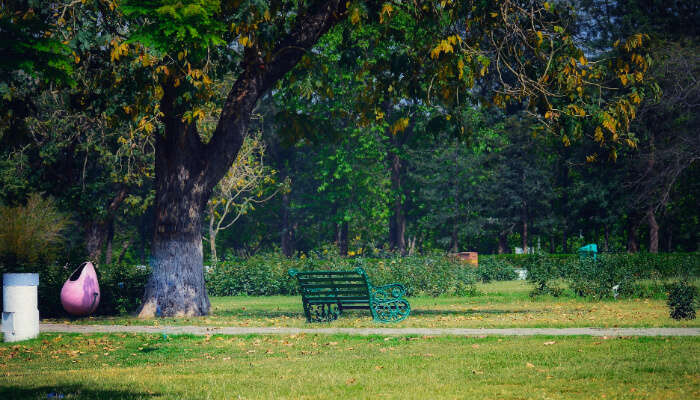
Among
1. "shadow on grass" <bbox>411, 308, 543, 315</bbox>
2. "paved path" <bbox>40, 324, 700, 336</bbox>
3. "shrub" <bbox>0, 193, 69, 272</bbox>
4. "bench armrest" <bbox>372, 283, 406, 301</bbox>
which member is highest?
"shrub" <bbox>0, 193, 69, 272</bbox>

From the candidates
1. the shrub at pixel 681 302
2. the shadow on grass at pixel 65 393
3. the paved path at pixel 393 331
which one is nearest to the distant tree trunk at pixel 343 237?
the paved path at pixel 393 331

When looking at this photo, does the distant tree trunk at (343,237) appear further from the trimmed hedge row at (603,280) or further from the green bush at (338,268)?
the trimmed hedge row at (603,280)

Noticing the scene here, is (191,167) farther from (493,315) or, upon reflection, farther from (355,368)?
(355,368)

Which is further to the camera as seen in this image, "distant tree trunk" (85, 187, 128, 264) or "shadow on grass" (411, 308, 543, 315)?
"distant tree trunk" (85, 187, 128, 264)

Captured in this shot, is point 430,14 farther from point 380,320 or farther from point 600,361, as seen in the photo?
point 600,361

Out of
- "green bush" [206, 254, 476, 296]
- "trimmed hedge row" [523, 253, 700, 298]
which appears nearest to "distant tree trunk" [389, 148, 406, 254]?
"green bush" [206, 254, 476, 296]

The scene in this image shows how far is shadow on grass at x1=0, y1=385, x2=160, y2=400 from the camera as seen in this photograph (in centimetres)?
707

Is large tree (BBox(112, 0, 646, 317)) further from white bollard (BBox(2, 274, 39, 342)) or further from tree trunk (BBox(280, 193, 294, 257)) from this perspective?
tree trunk (BBox(280, 193, 294, 257))

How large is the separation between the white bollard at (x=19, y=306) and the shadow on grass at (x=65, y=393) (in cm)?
455

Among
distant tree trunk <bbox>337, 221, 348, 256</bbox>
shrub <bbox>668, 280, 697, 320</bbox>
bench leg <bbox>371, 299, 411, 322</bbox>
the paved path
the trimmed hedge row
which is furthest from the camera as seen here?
distant tree trunk <bbox>337, 221, 348, 256</bbox>

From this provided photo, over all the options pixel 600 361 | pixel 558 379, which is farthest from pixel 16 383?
pixel 600 361

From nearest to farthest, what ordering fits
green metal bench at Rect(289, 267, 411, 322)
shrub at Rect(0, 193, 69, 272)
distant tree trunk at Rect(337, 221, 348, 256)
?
1. green metal bench at Rect(289, 267, 411, 322)
2. shrub at Rect(0, 193, 69, 272)
3. distant tree trunk at Rect(337, 221, 348, 256)

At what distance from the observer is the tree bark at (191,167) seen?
56.1 feet

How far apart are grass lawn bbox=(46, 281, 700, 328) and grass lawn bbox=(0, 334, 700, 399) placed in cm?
267
